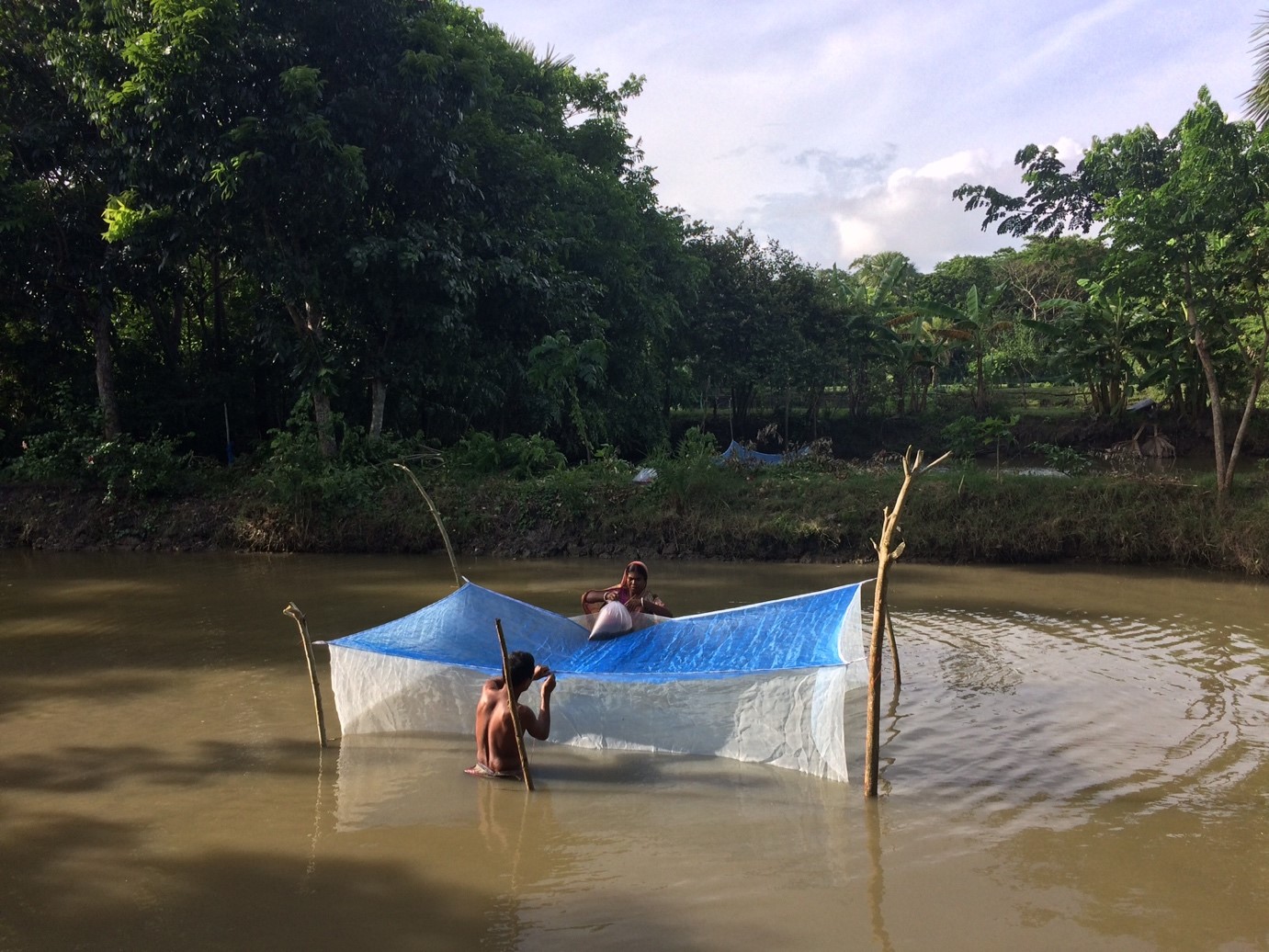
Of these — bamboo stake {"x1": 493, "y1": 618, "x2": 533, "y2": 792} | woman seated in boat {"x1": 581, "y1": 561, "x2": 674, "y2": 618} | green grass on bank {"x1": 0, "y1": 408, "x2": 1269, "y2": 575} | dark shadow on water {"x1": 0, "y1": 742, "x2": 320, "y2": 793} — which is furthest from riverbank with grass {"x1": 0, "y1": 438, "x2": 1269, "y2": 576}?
bamboo stake {"x1": 493, "y1": 618, "x2": 533, "y2": 792}

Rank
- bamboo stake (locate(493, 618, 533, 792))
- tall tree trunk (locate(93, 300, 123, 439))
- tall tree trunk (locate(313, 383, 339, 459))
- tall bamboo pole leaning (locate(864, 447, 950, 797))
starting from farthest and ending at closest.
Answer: tall tree trunk (locate(93, 300, 123, 439)) < tall tree trunk (locate(313, 383, 339, 459)) < bamboo stake (locate(493, 618, 533, 792)) < tall bamboo pole leaning (locate(864, 447, 950, 797))

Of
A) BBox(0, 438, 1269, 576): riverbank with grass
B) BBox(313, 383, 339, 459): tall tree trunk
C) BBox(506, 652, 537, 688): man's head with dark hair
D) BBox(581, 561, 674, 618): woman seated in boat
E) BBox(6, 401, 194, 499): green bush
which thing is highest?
BBox(313, 383, 339, 459): tall tree trunk

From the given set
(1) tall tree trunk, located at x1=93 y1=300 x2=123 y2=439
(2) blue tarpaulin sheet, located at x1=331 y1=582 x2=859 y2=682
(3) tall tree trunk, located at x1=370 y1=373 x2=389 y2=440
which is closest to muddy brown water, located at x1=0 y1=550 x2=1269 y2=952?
(2) blue tarpaulin sheet, located at x1=331 y1=582 x2=859 y2=682

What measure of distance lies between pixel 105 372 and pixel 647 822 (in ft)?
41.2

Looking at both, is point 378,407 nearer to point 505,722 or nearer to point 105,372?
point 105,372

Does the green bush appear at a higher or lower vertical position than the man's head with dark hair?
higher

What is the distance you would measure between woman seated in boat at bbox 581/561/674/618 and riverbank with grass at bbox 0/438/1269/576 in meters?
4.97

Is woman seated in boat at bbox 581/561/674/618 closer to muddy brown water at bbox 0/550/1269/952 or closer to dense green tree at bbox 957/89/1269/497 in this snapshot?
muddy brown water at bbox 0/550/1269/952

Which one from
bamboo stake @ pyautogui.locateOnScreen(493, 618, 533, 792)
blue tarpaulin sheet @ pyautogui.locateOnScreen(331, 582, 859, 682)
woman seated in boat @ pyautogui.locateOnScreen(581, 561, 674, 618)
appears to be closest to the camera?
bamboo stake @ pyautogui.locateOnScreen(493, 618, 533, 792)

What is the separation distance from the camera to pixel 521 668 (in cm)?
467

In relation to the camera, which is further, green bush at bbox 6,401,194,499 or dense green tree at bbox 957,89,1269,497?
green bush at bbox 6,401,194,499

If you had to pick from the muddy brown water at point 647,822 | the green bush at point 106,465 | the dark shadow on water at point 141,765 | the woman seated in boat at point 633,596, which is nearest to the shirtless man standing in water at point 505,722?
the muddy brown water at point 647,822

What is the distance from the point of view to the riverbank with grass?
34.8 feet

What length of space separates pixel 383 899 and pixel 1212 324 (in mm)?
11220
